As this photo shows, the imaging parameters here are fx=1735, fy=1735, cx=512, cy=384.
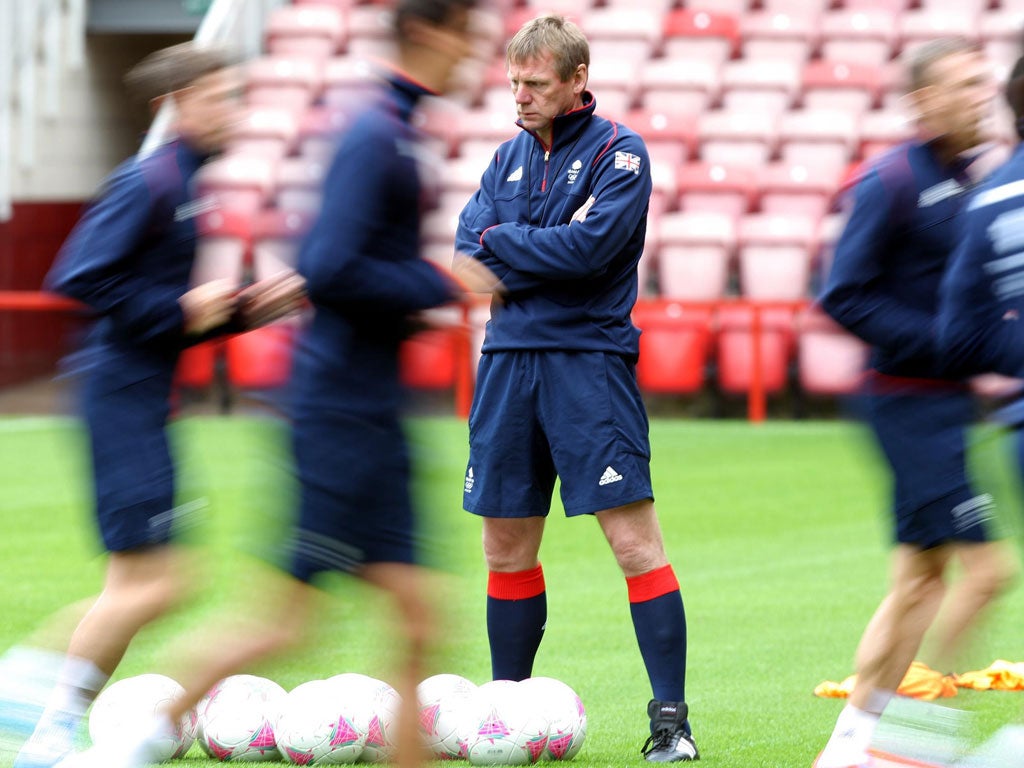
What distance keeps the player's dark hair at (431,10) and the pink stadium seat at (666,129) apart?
1302cm

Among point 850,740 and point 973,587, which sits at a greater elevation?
point 973,587

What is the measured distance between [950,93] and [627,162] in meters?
0.97

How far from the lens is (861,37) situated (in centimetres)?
1783

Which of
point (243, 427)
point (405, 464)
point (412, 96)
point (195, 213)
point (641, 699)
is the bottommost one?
point (243, 427)

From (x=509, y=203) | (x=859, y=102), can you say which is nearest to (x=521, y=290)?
(x=509, y=203)

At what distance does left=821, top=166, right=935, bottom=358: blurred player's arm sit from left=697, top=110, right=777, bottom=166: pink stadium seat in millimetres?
12241

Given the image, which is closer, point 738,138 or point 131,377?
point 131,377

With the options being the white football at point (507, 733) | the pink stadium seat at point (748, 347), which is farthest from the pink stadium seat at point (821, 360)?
the white football at point (507, 733)

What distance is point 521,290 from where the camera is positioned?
5.26m

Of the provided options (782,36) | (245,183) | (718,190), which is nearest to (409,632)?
(718,190)

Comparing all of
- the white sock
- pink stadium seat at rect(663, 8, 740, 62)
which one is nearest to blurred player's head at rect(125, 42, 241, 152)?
the white sock

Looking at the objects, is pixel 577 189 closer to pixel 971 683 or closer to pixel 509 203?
pixel 509 203

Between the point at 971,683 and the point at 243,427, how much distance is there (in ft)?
33.1

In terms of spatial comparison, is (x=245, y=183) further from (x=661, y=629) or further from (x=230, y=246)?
(x=661, y=629)
